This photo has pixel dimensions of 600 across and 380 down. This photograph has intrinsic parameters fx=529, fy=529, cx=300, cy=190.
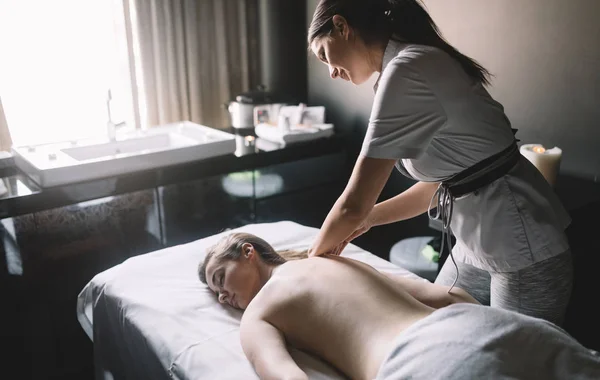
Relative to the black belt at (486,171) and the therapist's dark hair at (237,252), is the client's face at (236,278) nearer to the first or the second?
the therapist's dark hair at (237,252)

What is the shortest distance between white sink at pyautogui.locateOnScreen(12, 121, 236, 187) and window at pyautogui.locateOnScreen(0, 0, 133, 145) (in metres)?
A: 0.22

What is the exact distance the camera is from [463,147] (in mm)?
1212

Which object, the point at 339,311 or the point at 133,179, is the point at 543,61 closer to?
the point at 339,311

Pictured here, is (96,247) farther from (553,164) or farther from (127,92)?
(553,164)

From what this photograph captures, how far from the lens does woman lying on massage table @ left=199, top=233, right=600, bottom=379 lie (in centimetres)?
96

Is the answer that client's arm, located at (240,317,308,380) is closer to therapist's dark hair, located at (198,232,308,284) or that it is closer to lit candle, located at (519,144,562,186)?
therapist's dark hair, located at (198,232,308,284)

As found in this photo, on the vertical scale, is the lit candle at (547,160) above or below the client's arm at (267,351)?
above

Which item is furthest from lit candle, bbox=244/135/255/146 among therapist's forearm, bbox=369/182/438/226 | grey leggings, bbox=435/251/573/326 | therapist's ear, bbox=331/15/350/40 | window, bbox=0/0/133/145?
grey leggings, bbox=435/251/573/326

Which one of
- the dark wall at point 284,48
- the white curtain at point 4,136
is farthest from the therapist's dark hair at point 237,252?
the dark wall at point 284,48

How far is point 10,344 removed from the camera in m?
2.12

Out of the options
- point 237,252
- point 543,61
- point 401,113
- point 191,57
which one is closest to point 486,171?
point 401,113

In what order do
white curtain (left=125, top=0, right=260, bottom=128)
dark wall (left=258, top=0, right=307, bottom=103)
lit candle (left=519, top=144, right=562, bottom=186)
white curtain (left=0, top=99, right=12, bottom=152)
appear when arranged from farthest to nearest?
dark wall (left=258, top=0, right=307, bottom=103)
white curtain (left=125, top=0, right=260, bottom=128)
white curtain (left=0, top=99, right=12, bottom=152)
lit candle (left=519, top=144, right=562, bottom=186)

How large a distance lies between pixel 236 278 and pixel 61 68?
159 cm

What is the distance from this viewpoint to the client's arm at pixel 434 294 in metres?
1.42
